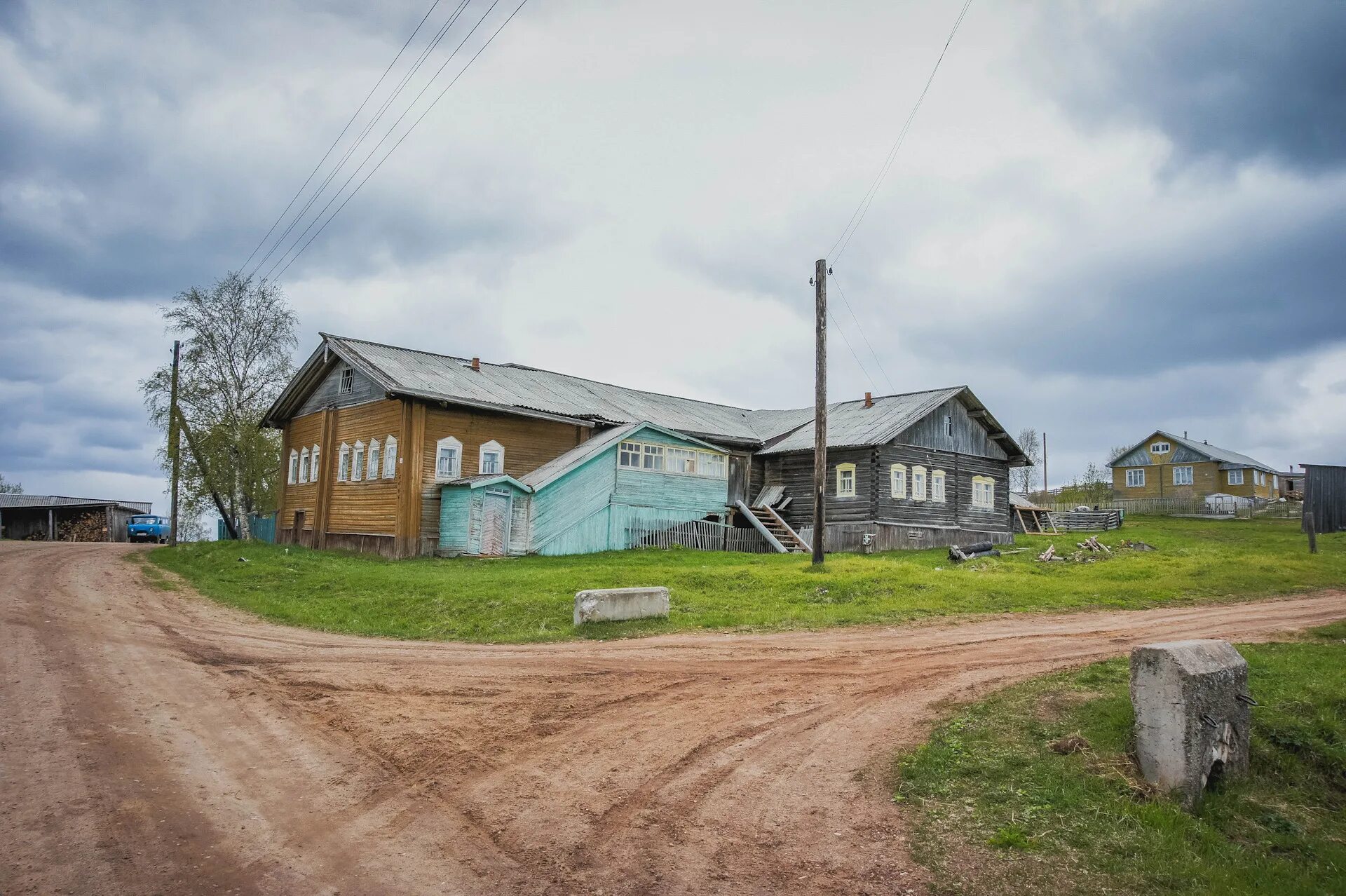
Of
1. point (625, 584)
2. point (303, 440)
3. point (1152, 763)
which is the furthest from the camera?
point (303, 440)

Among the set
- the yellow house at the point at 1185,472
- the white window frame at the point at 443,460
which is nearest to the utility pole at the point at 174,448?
the white window frame at the point at 443,460

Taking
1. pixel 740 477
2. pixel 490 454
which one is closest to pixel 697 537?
pixel 740 477

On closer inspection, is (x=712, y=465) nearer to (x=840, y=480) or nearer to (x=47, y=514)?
(x=840, y=480)

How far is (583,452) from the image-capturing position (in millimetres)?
29234

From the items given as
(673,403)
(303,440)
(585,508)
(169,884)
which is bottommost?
(169,884)

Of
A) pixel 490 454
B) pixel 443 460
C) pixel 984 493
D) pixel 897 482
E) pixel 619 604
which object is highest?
pixel 490 454

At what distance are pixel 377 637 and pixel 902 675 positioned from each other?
8735 mm

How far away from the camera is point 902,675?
10.2 meters

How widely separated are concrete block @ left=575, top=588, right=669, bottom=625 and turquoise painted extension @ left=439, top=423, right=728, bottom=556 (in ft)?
42.3

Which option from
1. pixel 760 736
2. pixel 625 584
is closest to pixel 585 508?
pixel 625 584

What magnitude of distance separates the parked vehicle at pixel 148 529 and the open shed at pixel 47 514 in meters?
5.58

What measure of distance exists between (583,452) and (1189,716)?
24.2m

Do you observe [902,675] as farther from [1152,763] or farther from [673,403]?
[673,403]

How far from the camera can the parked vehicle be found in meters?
48.6
